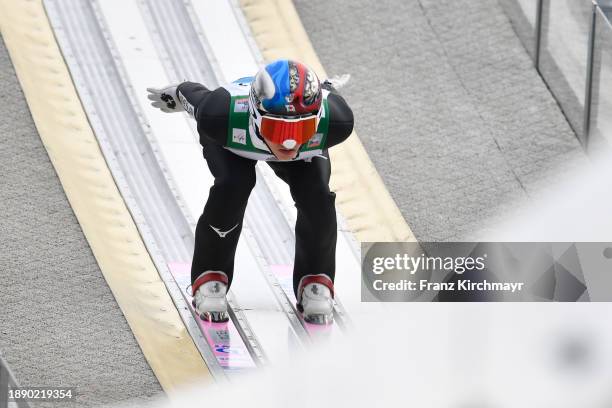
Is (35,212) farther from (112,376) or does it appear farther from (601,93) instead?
(601,93)

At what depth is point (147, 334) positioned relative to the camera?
714cm

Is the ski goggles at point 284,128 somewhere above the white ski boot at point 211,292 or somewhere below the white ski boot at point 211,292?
above

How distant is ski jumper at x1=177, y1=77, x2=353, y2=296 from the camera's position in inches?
271

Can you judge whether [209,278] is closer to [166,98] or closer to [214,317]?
[214,317]

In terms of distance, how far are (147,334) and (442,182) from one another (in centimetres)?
212

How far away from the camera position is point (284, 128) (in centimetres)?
668

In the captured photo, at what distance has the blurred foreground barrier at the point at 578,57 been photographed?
872 centimetres

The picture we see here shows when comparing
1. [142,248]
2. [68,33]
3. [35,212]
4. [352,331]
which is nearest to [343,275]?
[352,331]

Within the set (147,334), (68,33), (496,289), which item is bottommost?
(496,289)

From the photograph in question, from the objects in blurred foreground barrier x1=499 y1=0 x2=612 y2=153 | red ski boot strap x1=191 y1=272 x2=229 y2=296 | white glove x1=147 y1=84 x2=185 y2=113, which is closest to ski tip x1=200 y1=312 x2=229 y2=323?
red ski boot strap x1=191 y1=272 x2=229 y2=296

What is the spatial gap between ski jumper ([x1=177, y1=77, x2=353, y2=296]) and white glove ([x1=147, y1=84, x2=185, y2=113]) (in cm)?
9

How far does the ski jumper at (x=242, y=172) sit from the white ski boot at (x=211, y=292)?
0.03 m

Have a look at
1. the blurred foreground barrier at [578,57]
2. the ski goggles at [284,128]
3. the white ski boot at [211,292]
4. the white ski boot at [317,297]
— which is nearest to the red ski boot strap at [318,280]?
the white ski boot at [317,297]

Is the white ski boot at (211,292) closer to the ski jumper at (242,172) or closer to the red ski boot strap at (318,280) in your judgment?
the ski jumper at (242,172)
